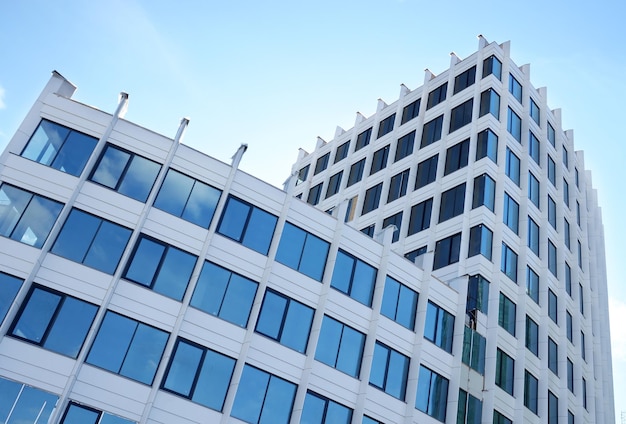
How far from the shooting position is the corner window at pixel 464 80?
159 ft

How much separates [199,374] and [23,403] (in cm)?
673

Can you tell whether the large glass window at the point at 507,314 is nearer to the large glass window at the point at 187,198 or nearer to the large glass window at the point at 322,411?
the large glass window at the point at 322,411

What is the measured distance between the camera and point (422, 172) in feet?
153

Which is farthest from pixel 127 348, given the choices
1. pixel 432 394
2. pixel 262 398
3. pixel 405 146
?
pixel 405 146

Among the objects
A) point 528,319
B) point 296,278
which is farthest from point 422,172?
point 296,278

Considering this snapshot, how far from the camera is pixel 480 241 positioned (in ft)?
127

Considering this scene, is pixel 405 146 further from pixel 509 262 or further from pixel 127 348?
pixel 127 348

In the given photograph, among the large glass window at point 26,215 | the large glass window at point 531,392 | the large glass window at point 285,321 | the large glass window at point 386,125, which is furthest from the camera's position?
the large glass window at point 386,125

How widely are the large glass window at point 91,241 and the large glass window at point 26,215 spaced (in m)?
0.65

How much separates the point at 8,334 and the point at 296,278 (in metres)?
12.7

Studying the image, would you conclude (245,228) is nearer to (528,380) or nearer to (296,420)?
(296,420)

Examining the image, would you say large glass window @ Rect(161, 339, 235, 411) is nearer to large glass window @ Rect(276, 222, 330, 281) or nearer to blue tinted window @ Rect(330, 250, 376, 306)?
large glass window @ Rect(276, 222, 330, 281)

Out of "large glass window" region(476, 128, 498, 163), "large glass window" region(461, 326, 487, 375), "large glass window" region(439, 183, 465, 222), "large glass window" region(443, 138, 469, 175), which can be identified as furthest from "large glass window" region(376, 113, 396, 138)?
"large glass window" region(461, 326, 487, 375)

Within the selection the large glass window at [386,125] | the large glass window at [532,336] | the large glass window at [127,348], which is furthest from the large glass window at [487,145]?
the large glass window at [127,348]
